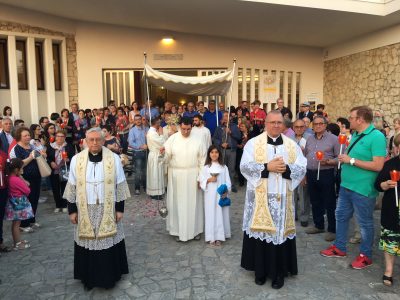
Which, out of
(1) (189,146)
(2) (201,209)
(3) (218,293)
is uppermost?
(1) (189,146)

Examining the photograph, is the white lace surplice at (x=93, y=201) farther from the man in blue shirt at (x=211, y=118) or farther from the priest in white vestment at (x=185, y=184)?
the man in blue shirt at (x=211, y=118)

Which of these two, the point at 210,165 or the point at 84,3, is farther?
the point at 84,3

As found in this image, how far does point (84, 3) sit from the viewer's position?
10.8m

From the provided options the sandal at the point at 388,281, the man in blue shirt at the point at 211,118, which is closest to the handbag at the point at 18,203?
the sandal at the point at 388,281

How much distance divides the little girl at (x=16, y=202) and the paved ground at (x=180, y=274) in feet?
1.07

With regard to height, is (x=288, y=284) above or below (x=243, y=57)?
below

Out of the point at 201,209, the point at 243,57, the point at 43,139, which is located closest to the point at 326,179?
the point at 201,209

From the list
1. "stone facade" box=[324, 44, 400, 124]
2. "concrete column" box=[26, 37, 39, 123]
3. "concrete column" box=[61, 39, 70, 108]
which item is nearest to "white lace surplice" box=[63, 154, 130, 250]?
"concrete column" box=[26, 37, 39, 123]

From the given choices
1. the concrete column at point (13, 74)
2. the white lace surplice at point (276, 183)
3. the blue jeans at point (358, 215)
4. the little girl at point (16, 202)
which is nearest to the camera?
the white lace surplice at point (276, 183)

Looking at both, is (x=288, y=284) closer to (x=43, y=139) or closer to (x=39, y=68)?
(x=43, y=139)

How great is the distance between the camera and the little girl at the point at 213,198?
566cm

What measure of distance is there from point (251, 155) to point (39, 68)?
34.8 feet

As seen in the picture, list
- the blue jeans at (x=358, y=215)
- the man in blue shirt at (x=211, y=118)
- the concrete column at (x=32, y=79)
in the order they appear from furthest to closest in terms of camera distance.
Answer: the concrete column at (x=32, y=79), the man in blue shirt at (x=211, y=118), the blue jeans at (x=358, y=215)

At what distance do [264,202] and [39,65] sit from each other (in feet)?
35.8
